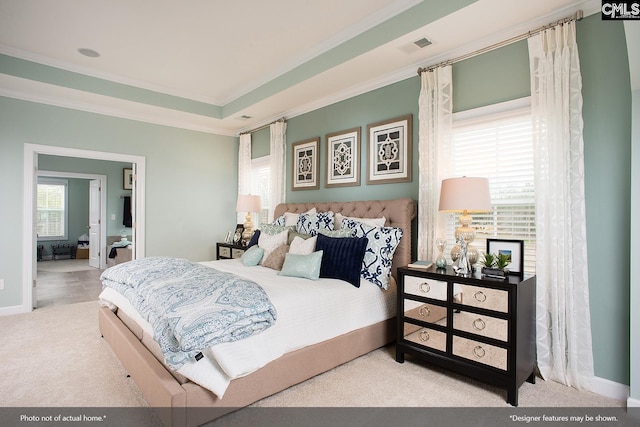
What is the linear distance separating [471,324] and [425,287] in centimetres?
41

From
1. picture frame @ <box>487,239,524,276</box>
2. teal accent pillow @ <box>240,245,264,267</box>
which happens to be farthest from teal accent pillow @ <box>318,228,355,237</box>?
picture frame @ <box>487,239,524,276</box>

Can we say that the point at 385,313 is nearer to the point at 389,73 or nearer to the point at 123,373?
the point at 123,373

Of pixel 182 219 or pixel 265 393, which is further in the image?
pixel 182 219

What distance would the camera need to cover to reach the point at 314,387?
2373 mm

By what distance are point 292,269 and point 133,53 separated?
118 inches

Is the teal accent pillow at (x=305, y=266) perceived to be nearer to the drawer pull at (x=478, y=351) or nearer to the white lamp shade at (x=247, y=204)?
the drawer pull at (x=478, y=351)

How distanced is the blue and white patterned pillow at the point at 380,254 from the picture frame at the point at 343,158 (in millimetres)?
1044

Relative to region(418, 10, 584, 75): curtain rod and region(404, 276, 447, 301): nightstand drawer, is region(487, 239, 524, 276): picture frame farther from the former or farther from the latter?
region(418, 10, 584, 75): curtain rod

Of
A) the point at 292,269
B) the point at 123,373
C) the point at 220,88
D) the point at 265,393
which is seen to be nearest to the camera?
the point at 265,393

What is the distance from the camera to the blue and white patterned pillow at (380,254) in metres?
2.99

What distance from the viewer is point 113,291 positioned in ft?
10.1

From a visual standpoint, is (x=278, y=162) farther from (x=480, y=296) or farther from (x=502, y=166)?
(x=480, y=296)

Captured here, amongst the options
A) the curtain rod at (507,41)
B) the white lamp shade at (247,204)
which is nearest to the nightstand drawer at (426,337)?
the curtain rod at (507,41)

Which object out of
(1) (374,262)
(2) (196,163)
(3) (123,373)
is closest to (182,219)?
(2) (196,163)
